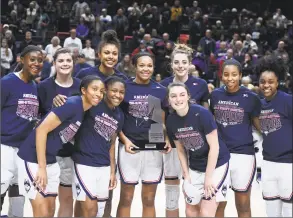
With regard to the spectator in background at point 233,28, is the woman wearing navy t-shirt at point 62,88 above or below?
below

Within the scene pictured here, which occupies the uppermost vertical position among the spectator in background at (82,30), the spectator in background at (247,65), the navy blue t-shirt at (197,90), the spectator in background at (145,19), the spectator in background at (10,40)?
the spectator in background at (145,19)

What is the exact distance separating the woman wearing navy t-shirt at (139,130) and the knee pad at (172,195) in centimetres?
18

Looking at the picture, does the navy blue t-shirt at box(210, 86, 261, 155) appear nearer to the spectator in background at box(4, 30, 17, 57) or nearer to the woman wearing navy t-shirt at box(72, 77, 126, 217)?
the woman wearing navy t-shirt at box(72, 77, 126, 217)

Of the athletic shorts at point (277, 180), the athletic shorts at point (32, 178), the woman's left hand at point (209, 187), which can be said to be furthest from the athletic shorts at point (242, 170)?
the athletic shorts at point (32, 178)

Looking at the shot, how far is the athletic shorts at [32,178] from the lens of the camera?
12.2ft

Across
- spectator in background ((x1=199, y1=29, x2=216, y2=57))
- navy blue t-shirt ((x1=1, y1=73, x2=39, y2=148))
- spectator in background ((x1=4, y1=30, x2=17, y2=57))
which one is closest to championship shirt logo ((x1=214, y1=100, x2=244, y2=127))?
navy blue t-shirt ((x1=1, y1=73, x2=39, y2=148))

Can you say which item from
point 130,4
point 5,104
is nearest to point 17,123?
point 5,104

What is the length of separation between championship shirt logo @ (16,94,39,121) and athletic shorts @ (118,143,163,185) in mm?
743

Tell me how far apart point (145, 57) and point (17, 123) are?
1108 mm

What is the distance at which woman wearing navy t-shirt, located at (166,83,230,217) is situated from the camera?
3809mm

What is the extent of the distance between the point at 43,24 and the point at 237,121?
31.0 feet

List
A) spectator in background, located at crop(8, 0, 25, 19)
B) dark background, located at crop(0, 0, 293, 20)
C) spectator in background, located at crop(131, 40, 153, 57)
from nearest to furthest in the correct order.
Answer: spectator in background, located at crop(131, 40, 153, 57)
spectator in background, located at crop(8, 0, 25, 19)
dark background, located at crop(0, 0, 293, 20)

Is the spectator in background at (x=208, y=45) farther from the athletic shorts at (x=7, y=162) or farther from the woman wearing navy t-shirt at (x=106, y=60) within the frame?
the athletic shorts at (x=7, y=162)

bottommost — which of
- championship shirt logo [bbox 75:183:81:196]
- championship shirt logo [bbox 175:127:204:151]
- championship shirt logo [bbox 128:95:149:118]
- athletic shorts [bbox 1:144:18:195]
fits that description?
championship shirt logo [bbox 75:183:81:196]
